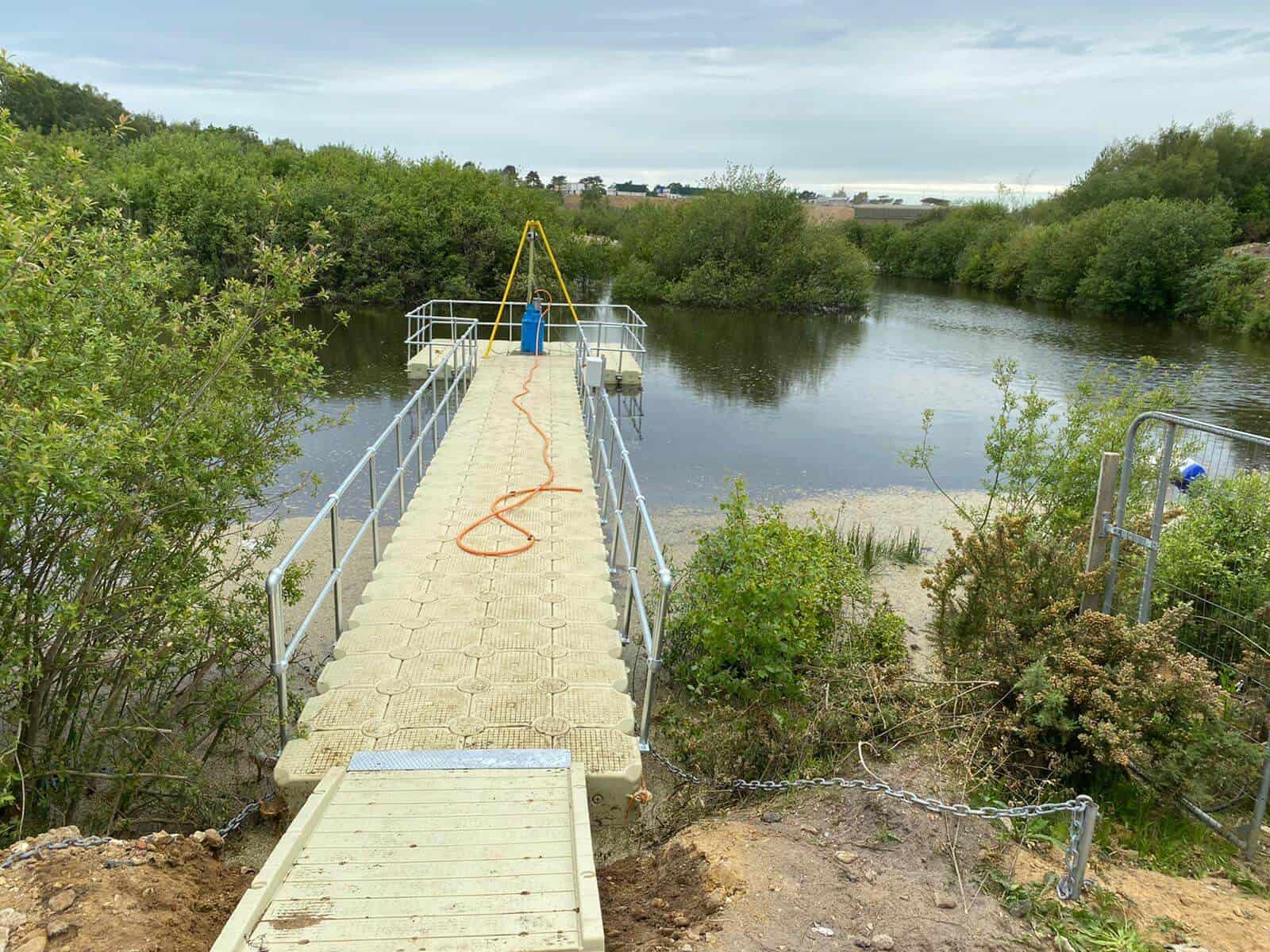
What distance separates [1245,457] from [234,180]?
31.9 m

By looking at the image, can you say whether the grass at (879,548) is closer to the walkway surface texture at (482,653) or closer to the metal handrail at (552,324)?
the walkway surface texture at (482,653)

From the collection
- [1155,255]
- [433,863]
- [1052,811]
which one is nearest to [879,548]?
[1052,811]

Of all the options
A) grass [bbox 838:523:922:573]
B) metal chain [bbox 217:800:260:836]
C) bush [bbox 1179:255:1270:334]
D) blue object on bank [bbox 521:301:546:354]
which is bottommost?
grass [bbox 838:523:922:573]

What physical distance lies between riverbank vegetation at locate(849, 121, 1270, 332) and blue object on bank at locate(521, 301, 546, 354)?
105 ft

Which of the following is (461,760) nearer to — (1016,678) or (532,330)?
(1016,678)

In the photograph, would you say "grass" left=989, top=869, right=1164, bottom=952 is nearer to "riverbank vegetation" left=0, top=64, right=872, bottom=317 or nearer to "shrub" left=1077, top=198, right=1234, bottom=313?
"riverbank vegetation" left=0, top=64, right=872, bottom=317

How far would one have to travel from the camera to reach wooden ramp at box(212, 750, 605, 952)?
2.80m

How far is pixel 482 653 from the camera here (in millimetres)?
5059

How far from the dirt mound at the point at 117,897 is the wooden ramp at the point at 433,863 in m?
0.25

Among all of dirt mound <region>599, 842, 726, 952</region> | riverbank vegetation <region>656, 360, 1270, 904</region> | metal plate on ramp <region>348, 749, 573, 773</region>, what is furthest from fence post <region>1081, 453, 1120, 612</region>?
metal plate on ramp <region>348, 749, 573, 773</region>

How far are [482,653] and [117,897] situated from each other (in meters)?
2.33

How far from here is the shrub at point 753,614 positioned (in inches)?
217

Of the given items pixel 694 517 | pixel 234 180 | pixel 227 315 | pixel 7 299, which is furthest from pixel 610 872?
pixel 234 180

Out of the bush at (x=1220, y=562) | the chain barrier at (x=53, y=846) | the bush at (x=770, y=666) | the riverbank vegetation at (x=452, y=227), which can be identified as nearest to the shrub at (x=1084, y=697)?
the bush at (x=770, y=666)
